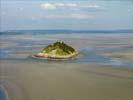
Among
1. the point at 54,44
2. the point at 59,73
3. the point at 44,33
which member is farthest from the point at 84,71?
the point at 44,33

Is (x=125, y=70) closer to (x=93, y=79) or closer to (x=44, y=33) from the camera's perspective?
(x=93, y=79)

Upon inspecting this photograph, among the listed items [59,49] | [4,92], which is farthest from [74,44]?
[4,92]

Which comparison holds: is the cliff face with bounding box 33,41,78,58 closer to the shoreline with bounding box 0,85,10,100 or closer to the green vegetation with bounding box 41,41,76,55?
the green vegetation with bounding box 41,41,76,55

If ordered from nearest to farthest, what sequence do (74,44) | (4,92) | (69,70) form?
(4,92) → (69,70) → (74,44)

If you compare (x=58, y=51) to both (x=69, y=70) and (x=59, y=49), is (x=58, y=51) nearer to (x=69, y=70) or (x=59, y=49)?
(x=59, y=49)

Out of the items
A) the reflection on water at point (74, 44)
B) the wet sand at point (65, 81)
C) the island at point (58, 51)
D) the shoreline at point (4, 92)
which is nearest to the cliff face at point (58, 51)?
the island at point (58, 51)

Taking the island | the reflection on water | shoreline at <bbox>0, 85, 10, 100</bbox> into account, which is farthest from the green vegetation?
shoreline at <bbox>0, 85, 10, 100</bbox>

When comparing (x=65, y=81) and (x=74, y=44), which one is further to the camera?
(x=74, y=44)
